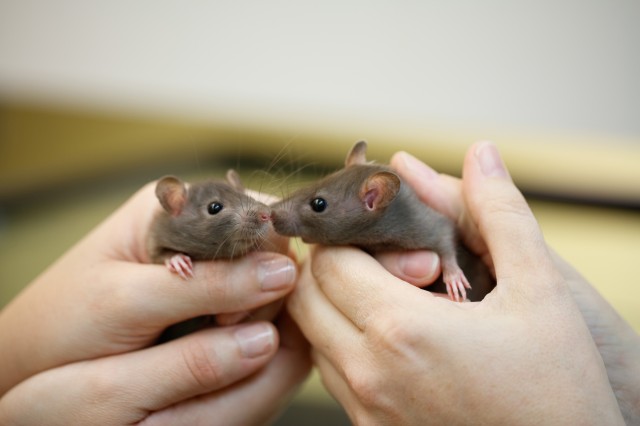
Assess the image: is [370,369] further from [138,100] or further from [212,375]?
[138,100]

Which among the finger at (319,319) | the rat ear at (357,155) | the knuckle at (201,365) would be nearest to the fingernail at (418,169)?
the rat ear at (357,155)

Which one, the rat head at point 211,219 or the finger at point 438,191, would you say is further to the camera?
the finger at point 438,191

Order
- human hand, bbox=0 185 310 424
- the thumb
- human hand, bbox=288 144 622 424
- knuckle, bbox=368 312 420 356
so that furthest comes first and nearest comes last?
1. human hand, bbox=0 185 310 424
2. the thumb
3. knuckle, bbox=368 312 420 356
4. human hand, bbox=288 144 622 424

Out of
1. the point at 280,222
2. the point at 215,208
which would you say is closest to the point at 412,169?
the point at 280,222

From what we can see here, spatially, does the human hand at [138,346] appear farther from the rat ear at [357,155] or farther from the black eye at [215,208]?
the rat ear at [357,155]

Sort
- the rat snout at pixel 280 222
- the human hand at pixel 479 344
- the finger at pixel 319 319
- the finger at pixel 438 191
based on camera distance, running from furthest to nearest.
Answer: the finger at pixel 438 191 < the rat snout at pixel 280 222 < the finger at pixel 319 319 < the human hand at pixel 479 344

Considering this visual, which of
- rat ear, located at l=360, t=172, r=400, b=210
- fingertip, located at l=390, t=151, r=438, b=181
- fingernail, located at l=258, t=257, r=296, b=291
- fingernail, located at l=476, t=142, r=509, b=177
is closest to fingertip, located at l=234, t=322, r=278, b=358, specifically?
fingernail, located at l=258, t=257, r=296, b=291

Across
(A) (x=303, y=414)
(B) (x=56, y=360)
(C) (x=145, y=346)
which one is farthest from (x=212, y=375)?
(A) (x=303, y=414)

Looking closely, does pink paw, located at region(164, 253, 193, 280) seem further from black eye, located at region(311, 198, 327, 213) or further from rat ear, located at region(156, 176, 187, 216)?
black eye, located at region(311, 198, 327, 213)
